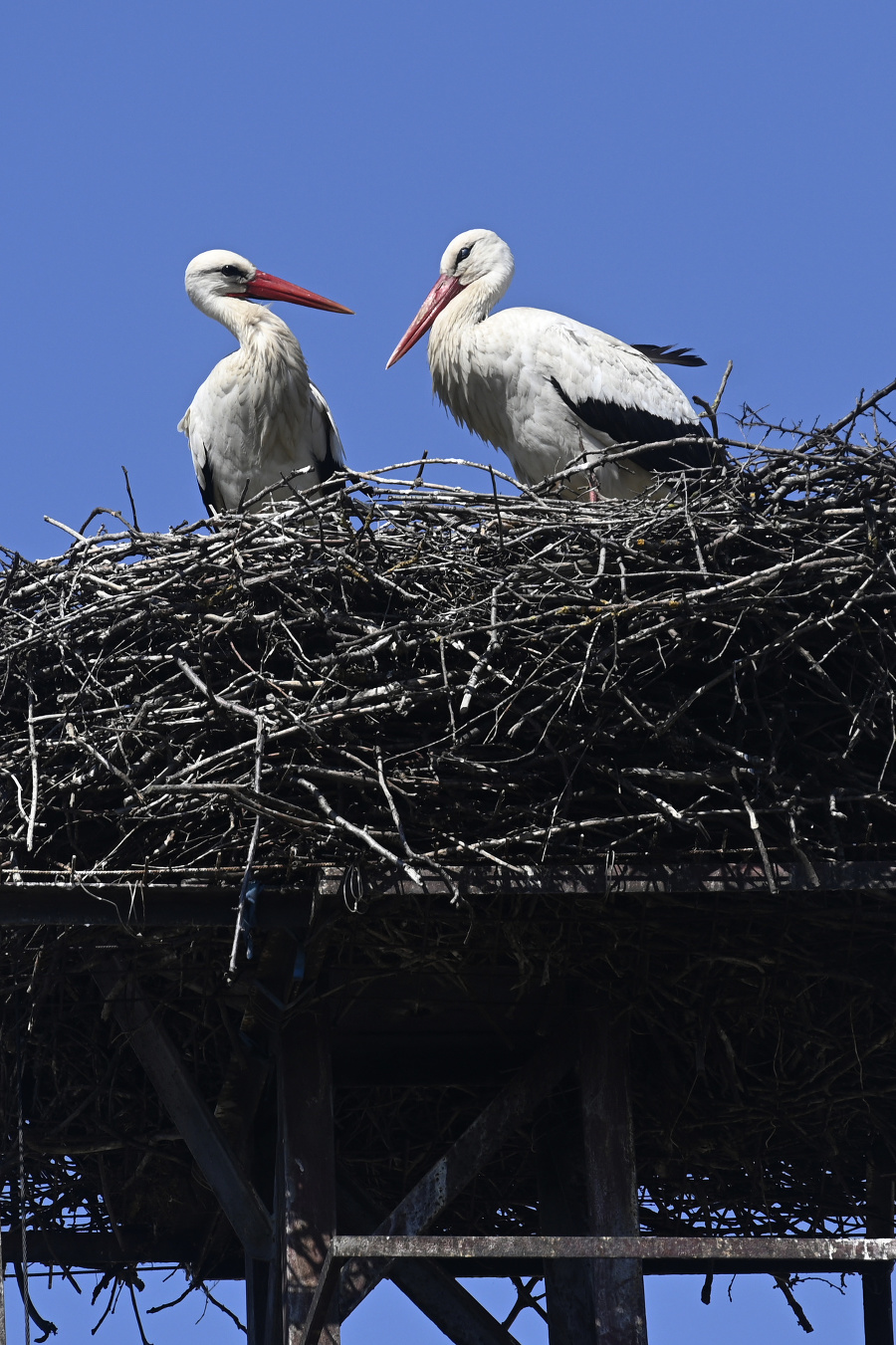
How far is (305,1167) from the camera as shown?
4.64 m

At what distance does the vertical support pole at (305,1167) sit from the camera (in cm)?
449

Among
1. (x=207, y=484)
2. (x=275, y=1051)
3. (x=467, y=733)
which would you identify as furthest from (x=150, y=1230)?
(x=207, y=484)

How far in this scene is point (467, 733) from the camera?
447cm

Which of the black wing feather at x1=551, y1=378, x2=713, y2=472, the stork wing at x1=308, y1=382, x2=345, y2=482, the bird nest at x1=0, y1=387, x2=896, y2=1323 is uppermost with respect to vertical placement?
the stork wing at x1=308, y1=382, x2=345, y2=482

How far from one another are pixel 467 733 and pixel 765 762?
0.69 meters

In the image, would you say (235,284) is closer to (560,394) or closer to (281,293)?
(281,293)

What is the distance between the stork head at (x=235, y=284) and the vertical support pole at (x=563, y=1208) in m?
3.82

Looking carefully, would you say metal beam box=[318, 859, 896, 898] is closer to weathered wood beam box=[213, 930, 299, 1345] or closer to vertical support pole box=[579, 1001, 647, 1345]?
weathered wood beam box=[213, 930, 299, 1345]

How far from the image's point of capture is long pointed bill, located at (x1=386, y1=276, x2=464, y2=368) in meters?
7.69

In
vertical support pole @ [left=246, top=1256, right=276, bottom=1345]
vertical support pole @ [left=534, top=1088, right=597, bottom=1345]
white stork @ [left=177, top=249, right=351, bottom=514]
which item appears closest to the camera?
vertical support pole @ [left=246, top=1256, right=276, bottom=1345]

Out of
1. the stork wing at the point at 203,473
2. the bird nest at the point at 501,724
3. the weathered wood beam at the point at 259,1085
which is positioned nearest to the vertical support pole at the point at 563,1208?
the bird nest at the point at 501,724

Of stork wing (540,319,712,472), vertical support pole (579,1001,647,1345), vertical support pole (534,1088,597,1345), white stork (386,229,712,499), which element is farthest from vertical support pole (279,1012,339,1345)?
stork wing (540,319,712,472)

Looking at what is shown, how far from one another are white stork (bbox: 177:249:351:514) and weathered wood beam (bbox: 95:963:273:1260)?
2.80 metres

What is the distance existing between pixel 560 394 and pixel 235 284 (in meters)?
1.95
